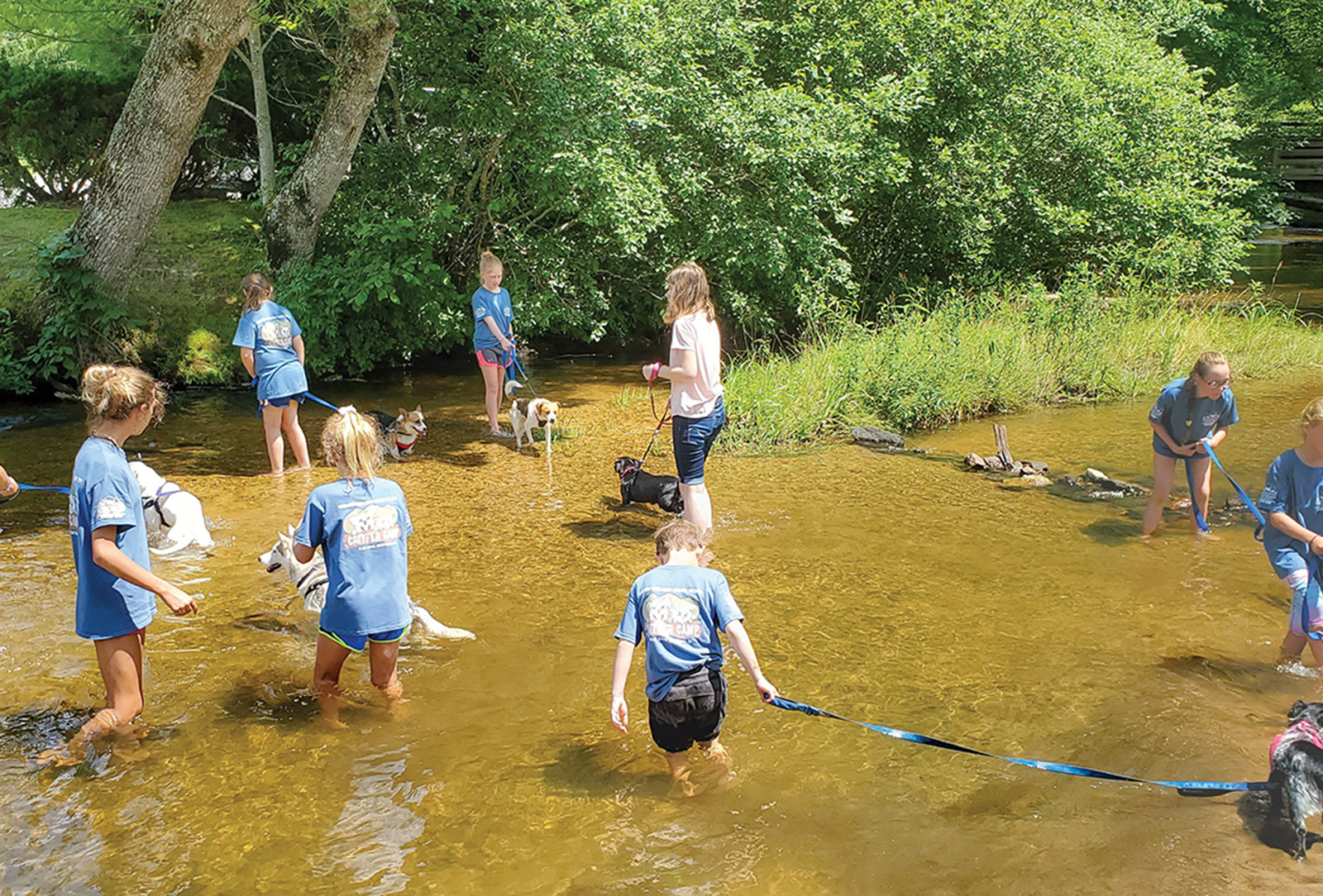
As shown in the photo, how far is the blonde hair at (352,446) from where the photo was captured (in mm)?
4816

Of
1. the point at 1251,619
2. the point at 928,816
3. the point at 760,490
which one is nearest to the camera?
the point at 928,816

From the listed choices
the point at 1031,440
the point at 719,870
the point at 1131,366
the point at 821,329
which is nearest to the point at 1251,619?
the point at 719,870

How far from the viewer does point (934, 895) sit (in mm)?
3871

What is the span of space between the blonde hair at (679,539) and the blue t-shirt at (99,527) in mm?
2336

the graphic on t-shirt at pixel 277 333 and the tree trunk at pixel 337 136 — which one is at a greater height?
the tree trunk at pixel 337 136

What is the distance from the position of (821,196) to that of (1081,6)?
22.8 feet

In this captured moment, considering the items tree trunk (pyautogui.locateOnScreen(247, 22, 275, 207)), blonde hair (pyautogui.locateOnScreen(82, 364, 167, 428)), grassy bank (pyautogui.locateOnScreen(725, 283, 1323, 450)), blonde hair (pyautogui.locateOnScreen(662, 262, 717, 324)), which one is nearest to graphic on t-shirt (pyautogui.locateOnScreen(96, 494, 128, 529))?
blonde hair (pyautogui.locateOnScreen(82, 364, 167, 428))

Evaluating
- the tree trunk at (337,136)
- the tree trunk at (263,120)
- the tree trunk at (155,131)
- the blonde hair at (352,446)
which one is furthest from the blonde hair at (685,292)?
the tree trunk at (263,120)

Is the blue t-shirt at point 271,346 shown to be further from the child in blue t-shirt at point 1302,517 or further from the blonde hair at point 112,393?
the child in blue t-shirt at point 1302,517

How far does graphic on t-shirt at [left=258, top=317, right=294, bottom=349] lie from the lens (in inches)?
370

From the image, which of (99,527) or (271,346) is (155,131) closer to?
(271,346)

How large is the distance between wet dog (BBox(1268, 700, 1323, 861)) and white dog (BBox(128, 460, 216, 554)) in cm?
674

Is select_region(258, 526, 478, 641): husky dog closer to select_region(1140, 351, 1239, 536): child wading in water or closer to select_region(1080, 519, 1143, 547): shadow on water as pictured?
select_region(1080, 519, 1143, 547): shadow on water

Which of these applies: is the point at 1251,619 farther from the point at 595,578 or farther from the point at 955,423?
the point at 955,423
